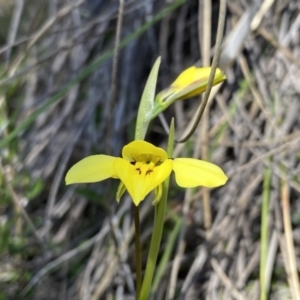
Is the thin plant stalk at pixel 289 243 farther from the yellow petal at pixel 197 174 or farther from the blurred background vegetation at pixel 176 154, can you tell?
the yellow petal at pixel 197 174

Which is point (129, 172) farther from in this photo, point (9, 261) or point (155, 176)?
point (9, 261)

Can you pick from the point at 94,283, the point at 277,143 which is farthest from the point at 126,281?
the point at 277,143

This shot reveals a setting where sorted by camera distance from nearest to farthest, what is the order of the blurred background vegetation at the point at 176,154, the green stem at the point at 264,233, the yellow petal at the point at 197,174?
the yellow petal at the point at 197,174
the green stem at the point at 264,233
the blurred background vegetation at the point at 176,154

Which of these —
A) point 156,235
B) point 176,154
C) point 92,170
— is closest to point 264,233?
point 176,154

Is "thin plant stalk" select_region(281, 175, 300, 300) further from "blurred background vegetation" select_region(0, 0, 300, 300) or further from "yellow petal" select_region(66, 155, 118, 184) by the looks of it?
"yellow petal" select_region(66, 155, 118, 184)

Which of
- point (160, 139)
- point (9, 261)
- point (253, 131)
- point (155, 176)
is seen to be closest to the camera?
point (155, 176)

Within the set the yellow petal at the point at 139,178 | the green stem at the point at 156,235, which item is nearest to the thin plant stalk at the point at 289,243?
the green stem at the point at 156,235
